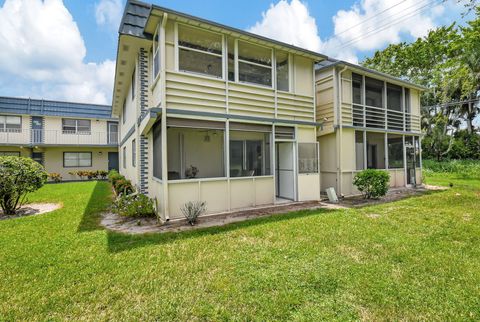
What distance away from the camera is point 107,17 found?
515 inches

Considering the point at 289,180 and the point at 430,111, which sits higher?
the point at 430,111

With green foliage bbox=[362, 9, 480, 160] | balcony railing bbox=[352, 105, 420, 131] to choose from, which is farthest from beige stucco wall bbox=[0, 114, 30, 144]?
green foliage bbox=[362, 9, 480, 160]

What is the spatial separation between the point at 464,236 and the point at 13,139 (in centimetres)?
2506

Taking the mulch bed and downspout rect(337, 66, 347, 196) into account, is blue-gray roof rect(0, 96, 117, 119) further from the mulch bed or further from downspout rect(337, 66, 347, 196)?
downspout rect(337, 66, 347, 196)

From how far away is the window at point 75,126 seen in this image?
64.8ft

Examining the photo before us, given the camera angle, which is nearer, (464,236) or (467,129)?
(464,236)

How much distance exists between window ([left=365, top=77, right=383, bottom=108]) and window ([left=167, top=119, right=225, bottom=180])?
7.48 m

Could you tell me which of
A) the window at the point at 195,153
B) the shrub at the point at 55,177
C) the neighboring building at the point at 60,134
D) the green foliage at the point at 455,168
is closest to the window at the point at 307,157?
the window at the point at 195,153

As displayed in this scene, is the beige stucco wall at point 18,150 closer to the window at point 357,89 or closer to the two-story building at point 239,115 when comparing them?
the two-story building at point 239,115

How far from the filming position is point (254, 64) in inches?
319

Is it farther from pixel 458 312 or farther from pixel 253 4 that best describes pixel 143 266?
pixel 253 4

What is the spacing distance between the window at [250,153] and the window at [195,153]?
2.22 ft

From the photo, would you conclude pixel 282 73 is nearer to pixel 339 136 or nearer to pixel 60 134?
pixel 339 136

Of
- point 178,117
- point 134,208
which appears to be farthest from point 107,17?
point 134,208
